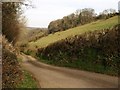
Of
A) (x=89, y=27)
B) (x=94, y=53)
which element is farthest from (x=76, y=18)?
(x=94, y=53)

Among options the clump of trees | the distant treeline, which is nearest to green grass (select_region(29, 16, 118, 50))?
the clump of trees

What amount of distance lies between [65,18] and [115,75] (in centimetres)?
7467

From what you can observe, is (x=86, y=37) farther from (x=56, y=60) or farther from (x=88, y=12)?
(x=88, y=12)

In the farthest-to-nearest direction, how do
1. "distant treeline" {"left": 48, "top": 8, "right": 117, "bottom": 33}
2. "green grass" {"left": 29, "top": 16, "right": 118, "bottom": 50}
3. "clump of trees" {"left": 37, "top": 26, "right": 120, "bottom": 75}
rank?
"distant treeline" {"left": 48, "top": 8, "right": 117, "bottom": 33}, "green grass" {"left": 29, "top": 16, "right": 118, "bottom": 50}, "clump of trees" {"left": 37, "top": 26, "right": 120, "bottom": 75}

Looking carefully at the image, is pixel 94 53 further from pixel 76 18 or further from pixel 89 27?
pixel 76 18

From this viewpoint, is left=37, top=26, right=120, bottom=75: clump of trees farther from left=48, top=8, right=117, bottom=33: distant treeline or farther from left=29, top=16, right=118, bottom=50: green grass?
left=48, top=8, right=117, bottom=33: distant treeline

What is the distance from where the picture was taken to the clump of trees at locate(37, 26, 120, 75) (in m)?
25.0

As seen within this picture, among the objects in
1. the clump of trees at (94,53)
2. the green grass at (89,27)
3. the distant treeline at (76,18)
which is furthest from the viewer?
the distant treeline at (76,18)

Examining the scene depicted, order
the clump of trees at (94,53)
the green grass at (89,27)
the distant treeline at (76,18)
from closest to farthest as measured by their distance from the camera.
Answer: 1. the clump of trees at (94,53)
2. the green grass at (89,27)
3. the distant treeline at (76,18)

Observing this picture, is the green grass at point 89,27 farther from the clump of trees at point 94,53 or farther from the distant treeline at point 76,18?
the distant treeline at point 76,18

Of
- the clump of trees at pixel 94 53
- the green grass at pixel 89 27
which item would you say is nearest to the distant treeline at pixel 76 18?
the green grass at pixel 89 27

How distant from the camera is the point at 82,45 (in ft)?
101

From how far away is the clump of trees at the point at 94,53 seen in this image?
81.9ft

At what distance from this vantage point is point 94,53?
27.8 m
